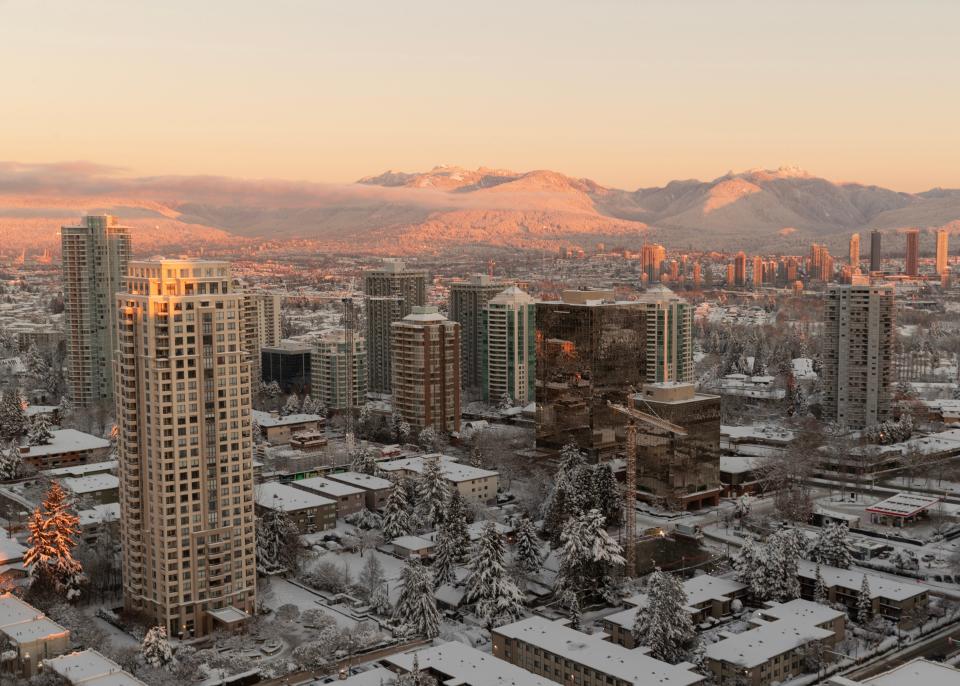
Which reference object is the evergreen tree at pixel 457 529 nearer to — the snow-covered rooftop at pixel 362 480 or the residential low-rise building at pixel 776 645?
the snow-covered rooftop at pixel 362 480

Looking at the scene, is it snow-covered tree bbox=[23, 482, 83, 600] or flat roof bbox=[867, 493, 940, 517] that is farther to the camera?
flat roof bbox=[867, 493, 940, 517]

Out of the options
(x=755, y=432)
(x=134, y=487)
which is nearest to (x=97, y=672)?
(x=134, y=487)

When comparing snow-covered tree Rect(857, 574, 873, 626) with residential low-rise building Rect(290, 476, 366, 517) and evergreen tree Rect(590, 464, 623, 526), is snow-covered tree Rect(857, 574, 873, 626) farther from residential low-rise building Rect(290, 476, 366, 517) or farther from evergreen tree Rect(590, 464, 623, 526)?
residential low-rise building Rect(290, 476, 366, 517)

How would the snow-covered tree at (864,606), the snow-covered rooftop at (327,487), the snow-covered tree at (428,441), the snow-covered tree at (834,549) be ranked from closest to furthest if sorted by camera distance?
the snow-covered tree at (864,606) < the snow-covered tree at (834,549) < the snow-covered rooftop at (327,487) < the snow-covered tree at (428,441)

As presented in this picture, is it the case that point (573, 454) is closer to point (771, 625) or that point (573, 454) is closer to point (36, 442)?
point (771, 625)

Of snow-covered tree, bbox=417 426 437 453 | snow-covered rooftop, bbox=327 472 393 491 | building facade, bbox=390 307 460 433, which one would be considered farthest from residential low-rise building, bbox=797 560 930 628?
building facade, bbox=390 307 460 433

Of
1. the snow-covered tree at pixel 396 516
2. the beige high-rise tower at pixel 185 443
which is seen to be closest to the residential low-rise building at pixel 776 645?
the beige high-rise tower at pixel 185 443
